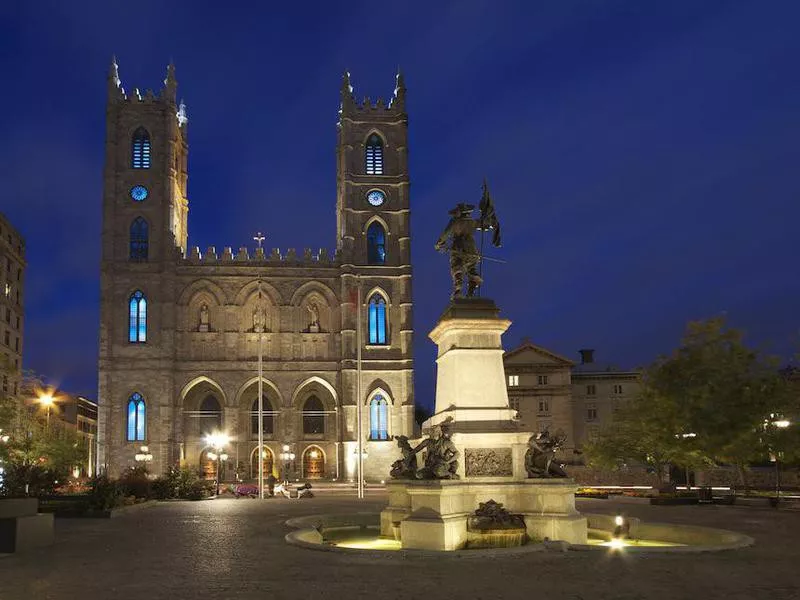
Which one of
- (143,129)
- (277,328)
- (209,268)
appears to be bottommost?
(277,328)

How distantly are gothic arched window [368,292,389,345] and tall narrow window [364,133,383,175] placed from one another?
9.89 meters

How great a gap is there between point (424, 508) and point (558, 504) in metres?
2.16

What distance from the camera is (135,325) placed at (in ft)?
203

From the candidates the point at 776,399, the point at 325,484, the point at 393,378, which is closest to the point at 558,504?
the point at 776,399

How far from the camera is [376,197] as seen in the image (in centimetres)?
6650

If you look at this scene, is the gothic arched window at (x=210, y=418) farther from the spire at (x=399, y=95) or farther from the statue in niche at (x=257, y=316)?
the spire at (x=399, y=95)

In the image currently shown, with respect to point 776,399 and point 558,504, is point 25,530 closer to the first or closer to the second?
point 558,504

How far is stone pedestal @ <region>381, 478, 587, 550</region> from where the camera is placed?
1355 centimetres

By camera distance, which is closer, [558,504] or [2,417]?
[558,504]

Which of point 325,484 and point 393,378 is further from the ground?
point 393,378

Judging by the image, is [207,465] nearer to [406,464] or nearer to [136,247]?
[136,247]

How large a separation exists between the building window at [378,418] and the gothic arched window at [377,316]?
15.3ft

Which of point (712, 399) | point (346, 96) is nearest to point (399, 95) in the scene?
point (346, 96)

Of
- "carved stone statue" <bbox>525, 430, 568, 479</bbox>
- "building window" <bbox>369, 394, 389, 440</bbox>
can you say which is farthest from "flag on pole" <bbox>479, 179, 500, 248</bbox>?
"building window" <bbox>369, 394, 389, 440</bbox>
